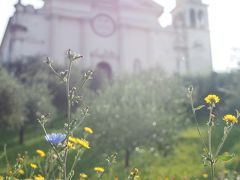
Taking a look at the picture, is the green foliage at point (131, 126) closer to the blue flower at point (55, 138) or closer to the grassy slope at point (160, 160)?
the grassy slope at point (160, 160)

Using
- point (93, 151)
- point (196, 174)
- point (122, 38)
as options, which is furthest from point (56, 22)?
point (196, 174)

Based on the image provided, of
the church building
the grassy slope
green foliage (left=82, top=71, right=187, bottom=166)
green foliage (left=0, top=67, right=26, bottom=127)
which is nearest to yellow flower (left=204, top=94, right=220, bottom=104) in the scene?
the grassy slope

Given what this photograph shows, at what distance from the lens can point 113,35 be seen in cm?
3534

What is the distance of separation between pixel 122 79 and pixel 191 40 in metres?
16.5

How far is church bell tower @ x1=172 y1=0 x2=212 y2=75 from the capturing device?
125 feet

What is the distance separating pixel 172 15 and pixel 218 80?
1573 centimetres

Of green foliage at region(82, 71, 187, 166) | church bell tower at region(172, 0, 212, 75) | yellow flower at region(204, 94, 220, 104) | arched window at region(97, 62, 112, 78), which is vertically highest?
church bell tower at region(172, 0, 212, 75)

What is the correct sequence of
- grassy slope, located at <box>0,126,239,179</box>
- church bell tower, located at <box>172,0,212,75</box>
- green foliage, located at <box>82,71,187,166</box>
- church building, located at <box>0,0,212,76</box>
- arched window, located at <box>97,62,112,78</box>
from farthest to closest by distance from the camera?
church bell tower, located at <box>172,0,212,75</box>, arched window, located at <box>97,62,112,78</box>, church building, located at <box>0,0,212,76</box>, green foliage, located at <box>82,71,187,166</box>, grassy slope, located at <box>0,126,239,179</box>

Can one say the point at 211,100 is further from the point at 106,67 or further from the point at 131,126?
the point at 106,67

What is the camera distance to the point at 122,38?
115 ft

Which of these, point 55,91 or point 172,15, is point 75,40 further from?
point 172,15

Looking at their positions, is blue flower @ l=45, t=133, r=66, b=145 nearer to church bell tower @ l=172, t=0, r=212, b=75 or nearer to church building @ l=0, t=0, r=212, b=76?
church building @ l=0, t=0, r=212, b=76

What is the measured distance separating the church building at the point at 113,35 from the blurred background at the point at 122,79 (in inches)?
3.6

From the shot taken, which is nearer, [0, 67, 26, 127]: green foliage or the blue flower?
the blue flower
